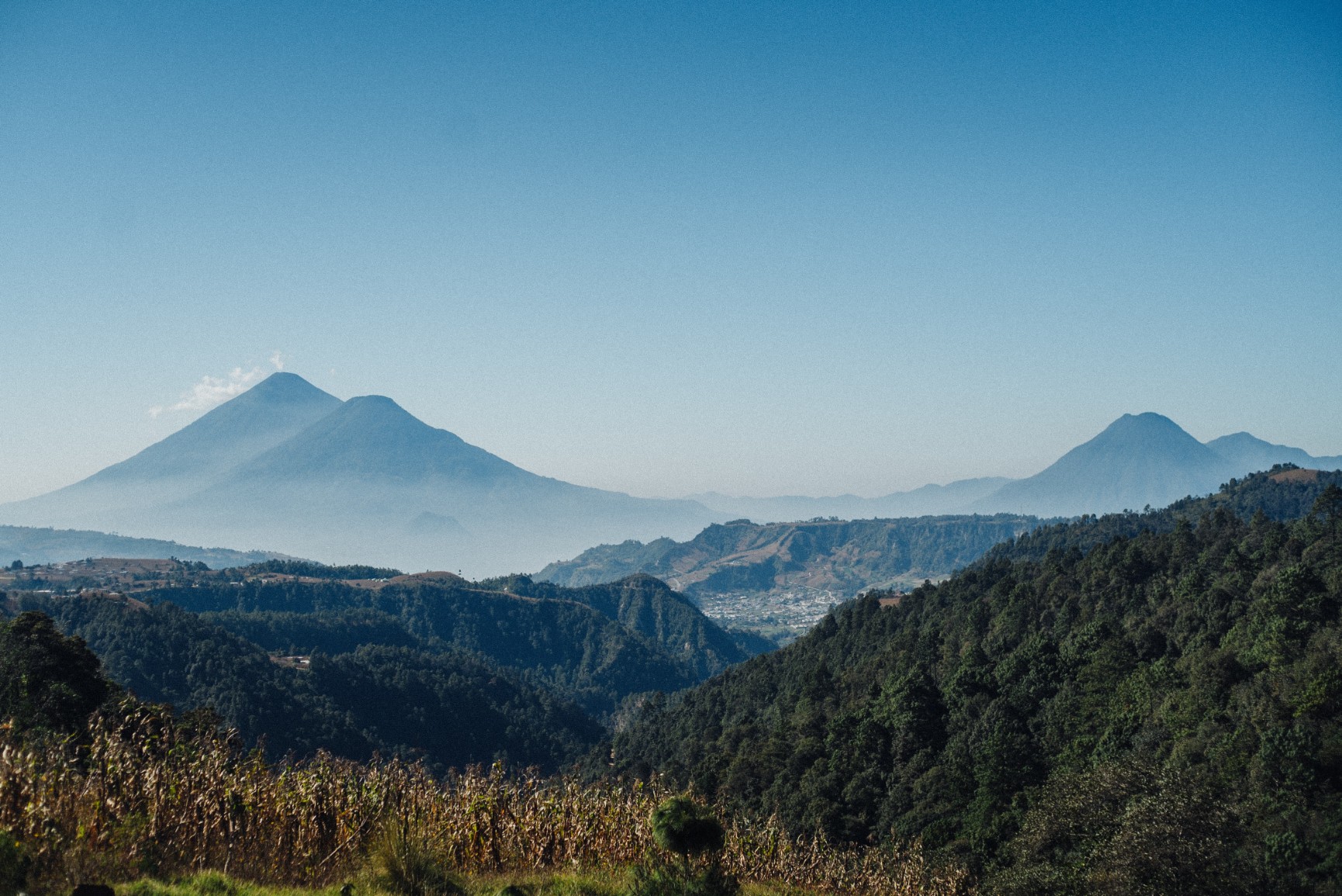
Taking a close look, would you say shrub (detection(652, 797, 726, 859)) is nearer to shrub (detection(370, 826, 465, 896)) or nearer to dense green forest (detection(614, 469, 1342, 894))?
shrub (detection(370, 826, 465, 896))

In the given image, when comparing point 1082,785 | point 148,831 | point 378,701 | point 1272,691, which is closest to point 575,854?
point 148,831

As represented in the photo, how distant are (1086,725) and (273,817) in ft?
166

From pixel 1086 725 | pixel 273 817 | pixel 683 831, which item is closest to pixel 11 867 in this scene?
pixel 273 817

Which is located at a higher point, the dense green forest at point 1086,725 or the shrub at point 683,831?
the shrub at point 683,831

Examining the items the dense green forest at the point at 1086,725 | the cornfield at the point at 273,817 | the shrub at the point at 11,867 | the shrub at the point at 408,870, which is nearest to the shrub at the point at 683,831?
the shrub at the point at 408,870

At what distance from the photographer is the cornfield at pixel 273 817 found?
25.2ft

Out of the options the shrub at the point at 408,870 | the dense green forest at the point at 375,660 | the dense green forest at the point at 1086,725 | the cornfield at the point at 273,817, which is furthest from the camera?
the dense green forest at the point at 375,660

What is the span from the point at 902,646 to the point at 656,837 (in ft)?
248

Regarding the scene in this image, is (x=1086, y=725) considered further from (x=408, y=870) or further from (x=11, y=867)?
(x=11, y=867)

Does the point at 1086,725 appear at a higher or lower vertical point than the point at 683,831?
lower

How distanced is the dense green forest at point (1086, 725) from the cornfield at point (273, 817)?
→ 6.08m

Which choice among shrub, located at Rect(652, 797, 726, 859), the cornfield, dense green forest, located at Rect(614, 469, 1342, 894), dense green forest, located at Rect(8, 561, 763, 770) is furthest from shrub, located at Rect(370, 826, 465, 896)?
dense green forest, located at Rect(8, 561, 763, 770)

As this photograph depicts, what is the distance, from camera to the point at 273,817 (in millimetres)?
9562

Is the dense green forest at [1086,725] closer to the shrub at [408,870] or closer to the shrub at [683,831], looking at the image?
the shrub at [683,831]
